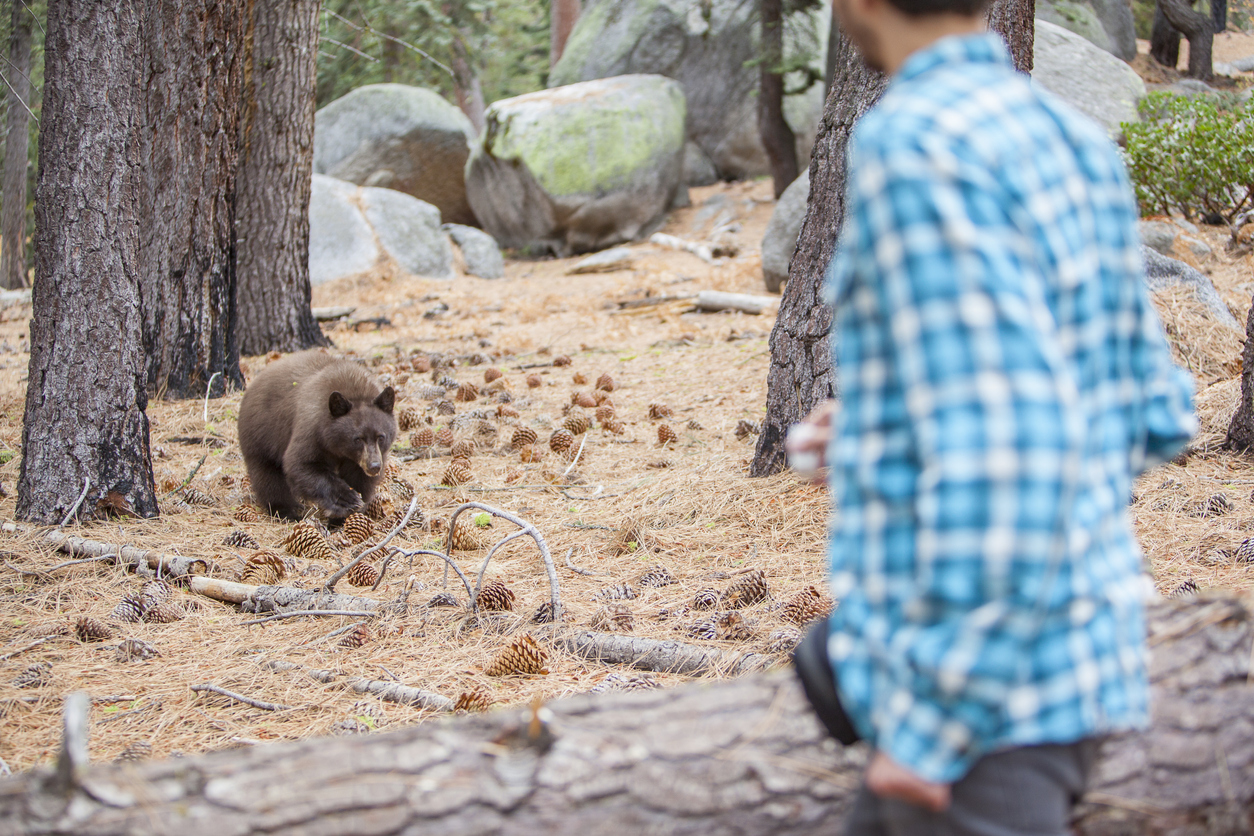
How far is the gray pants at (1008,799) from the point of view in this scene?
1.33 m

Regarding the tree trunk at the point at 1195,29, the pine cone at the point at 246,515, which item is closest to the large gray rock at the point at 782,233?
the pine cone at the point at 246,515

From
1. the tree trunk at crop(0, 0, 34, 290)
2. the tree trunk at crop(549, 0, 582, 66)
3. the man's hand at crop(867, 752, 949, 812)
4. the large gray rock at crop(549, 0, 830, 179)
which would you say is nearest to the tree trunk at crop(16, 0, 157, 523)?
the man's hand at crop(867, 752, 949, 812)

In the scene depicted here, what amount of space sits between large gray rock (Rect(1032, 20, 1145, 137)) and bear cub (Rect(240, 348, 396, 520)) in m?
11.9

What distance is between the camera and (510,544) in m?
5.22

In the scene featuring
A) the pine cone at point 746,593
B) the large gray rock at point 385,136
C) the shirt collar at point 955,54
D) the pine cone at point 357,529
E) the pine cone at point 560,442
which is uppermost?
the large gray rock at point 385,136

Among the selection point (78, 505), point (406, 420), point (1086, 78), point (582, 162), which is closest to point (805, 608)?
point (78, 505)

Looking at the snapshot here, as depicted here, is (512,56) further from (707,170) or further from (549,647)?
(549,647)

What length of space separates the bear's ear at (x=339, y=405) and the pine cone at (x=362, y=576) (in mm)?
1480

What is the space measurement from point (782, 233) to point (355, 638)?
878 cm

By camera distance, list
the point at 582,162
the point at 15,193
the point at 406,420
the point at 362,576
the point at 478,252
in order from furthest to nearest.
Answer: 1. the point at 15,193
2. the point at 582,162
3. the point at 478,252
4. the point at 406,420
5. the point at 362,576

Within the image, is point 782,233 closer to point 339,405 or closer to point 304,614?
point 339,405

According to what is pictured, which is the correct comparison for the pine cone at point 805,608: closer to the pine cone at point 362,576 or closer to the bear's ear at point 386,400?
the pine cone at point 362,576

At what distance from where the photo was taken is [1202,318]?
7.57 metres

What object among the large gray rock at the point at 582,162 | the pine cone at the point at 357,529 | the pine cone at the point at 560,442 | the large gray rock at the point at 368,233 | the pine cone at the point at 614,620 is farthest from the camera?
the large gray rock at the point at 582,162
